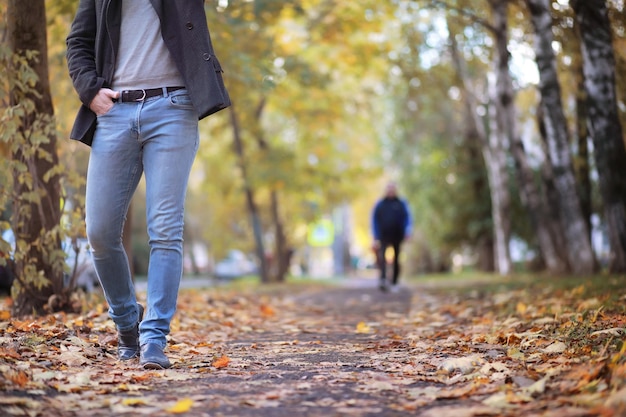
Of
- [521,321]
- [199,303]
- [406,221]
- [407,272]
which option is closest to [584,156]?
[406,221]

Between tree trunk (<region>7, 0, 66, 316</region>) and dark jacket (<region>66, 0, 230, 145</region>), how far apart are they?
2.44 m

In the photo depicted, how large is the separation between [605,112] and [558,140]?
1.83 metres

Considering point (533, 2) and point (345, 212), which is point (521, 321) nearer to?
point (533, 2)

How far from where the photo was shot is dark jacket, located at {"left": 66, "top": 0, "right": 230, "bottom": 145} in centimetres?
470

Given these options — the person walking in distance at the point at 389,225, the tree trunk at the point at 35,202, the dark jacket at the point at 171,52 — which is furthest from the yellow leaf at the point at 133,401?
the person walking in distance at the point at 389,225

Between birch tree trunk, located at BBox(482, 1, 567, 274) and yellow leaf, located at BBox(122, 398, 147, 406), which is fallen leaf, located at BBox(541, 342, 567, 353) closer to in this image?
yellow leaf, located at BBox(122, 398, 147, 406)

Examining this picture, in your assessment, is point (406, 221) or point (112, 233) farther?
point (406, 221)

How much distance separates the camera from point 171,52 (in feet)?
15.5

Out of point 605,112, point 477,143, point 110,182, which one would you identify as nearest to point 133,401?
point 110,182

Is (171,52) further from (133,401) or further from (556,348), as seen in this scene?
(556,348)

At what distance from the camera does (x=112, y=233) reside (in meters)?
4.75

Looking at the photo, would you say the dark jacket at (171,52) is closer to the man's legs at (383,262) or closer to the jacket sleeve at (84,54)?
the jacket sleeve at (84,54)

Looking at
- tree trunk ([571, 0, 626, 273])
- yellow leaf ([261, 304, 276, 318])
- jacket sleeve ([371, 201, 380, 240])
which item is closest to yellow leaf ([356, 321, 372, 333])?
yellow leaf ([261, 304, 276, 318])

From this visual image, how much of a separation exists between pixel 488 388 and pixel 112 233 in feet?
7.22
